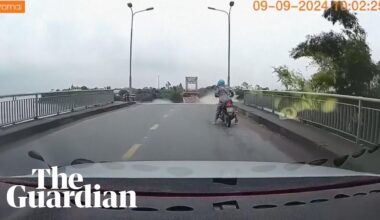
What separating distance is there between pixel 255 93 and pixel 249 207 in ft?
80.3

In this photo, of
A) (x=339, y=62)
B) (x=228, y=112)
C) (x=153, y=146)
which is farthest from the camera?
(x=339, y=62)

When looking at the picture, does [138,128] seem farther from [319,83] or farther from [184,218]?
[319,83]

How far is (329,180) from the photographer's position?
166 inches

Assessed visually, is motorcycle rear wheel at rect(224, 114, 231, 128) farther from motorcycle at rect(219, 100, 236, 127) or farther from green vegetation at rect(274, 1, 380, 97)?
green vegetation at rect(274, 1, 380, 97)

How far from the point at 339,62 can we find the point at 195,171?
31.4 m

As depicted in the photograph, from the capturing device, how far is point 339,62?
34.2 m

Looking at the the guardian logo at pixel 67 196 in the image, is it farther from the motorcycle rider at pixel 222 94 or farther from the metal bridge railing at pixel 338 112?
the motorcycle rider at pixel 222 94

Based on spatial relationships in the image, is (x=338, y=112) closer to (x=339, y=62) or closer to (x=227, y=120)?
(x=227, y=120)

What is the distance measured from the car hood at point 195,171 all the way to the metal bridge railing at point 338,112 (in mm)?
5421

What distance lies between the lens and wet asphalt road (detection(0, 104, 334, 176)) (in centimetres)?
990

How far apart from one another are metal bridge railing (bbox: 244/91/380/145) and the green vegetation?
12564 millimetres

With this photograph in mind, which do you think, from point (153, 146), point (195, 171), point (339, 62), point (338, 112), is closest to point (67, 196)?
point (195, 171)

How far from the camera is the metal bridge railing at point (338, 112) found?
10070 mm

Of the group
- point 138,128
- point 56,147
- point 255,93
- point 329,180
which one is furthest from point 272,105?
point 329,180
